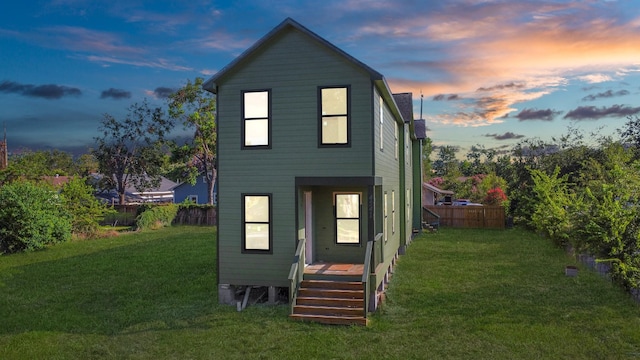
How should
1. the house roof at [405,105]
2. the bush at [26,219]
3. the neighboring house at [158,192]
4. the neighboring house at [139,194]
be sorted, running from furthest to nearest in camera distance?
the neighboring house at [158,192], the neighboring house at [139,194], the bush at [26,219], the house roof at [405,105]

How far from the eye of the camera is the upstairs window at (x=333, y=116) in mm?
11367

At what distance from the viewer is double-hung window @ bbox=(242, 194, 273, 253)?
11.7 m

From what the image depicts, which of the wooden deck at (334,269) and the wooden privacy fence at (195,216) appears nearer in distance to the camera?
the wooden deck at (334,269)

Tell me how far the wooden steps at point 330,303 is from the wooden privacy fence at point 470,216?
71.2 feet

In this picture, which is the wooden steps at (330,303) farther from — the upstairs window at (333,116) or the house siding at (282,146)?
the upstairs window at (333,116)

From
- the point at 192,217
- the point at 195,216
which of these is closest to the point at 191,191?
the point at 192,217

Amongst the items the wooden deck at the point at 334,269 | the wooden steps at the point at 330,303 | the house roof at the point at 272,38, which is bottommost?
the wooden steps at the point at 330,303

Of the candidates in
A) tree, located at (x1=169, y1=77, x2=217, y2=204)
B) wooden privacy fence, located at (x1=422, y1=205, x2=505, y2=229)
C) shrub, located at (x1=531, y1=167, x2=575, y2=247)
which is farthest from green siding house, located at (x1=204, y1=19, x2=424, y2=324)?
tree, located at (x1=169, y1=77, x2=217, y2=204)

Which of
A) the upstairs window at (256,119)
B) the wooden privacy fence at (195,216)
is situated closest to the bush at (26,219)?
the wooden privacy fence at (195,216)

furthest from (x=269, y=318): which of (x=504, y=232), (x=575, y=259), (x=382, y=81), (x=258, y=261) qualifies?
(x=504, y=232)

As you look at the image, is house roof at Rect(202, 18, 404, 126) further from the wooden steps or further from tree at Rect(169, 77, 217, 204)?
tree at Rect(169, 77, 217, 204)

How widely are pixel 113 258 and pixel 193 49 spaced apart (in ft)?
40.2

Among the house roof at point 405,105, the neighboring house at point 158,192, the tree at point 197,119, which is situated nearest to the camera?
the house roof at point 405,105

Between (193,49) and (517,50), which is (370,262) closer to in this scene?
(517,50)
